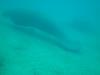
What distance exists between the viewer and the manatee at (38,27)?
199 centimetres

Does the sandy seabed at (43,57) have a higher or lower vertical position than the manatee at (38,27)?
lower

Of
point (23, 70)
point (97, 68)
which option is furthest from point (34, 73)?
point (97, 68)

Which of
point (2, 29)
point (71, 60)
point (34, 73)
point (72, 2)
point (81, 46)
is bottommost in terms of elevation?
point (34, 73)

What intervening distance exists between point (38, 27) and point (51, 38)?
19cm

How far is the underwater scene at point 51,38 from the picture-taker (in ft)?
6.38

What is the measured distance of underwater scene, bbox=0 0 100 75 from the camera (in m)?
1.95

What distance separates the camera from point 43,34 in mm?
2006

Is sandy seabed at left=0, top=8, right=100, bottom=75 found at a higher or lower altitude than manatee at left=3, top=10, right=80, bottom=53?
lower

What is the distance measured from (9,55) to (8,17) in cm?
43

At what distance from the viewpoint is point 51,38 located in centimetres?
200

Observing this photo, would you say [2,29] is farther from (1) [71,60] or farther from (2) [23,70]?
(1) [71,60]

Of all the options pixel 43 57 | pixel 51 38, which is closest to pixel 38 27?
pixel 51 38

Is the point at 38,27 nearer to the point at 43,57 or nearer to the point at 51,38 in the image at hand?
the point at 51,38

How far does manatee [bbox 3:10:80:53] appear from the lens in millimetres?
1985
